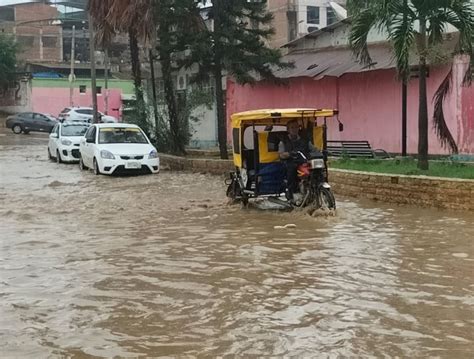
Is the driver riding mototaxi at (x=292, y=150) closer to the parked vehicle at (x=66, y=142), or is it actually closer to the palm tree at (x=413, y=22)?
the palm tree at (x=413, y=22)

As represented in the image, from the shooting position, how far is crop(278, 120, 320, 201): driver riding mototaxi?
12.7 metres

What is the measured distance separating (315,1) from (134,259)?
48.3 m

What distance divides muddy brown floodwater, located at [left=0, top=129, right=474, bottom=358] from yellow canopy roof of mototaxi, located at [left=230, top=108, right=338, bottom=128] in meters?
1.68

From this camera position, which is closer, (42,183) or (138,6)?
(42,183)

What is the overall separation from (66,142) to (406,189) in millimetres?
16400

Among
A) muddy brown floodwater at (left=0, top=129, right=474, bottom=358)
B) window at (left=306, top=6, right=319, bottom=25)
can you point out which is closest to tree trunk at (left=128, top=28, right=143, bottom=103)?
muddy brown floodwater at (left=0, top=129, right=474, bottom=358)

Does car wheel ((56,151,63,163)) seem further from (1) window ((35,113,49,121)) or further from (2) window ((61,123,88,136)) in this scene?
(1) window ((35,113,49,121))

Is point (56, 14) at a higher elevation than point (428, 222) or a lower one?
higher

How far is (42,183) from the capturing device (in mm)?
20375

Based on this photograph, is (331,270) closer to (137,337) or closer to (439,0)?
(137,337)

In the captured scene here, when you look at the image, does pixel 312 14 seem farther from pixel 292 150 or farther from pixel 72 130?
pixel 292 150

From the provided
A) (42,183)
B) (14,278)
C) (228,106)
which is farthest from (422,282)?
(228,106)

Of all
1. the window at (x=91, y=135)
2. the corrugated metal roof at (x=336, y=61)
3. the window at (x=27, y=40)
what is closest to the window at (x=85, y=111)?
the corrugated metal roof at (x=336, y=61)

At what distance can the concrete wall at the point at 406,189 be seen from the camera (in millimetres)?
12992
